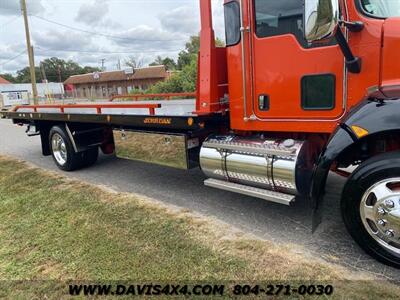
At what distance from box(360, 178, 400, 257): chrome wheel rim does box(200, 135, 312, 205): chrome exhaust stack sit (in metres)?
0.69

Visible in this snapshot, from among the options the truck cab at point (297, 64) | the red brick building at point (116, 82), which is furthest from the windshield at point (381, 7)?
the red brick building at point (116, 82)

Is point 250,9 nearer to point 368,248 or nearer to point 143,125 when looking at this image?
point 143,125

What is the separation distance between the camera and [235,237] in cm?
364

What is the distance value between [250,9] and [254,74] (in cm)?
63

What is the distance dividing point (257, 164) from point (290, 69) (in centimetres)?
99

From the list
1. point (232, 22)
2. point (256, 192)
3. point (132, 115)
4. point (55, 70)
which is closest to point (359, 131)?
point (256, 192)

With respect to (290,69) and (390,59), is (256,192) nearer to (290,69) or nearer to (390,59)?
(290,69)

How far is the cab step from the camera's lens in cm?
355

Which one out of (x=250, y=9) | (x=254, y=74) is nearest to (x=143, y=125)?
(x=254, y=74)

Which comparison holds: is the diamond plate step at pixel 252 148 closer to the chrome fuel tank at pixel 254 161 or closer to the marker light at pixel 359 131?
the chrome fuel tank at pixel 254 161

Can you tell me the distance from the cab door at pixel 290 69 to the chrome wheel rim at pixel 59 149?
4.10m

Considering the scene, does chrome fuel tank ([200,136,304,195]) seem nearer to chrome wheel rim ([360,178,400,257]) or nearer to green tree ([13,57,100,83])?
chrome wheel rim ([360,178,400,257])

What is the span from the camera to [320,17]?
2.60m

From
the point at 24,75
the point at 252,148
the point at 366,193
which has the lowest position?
the point at 366,193
